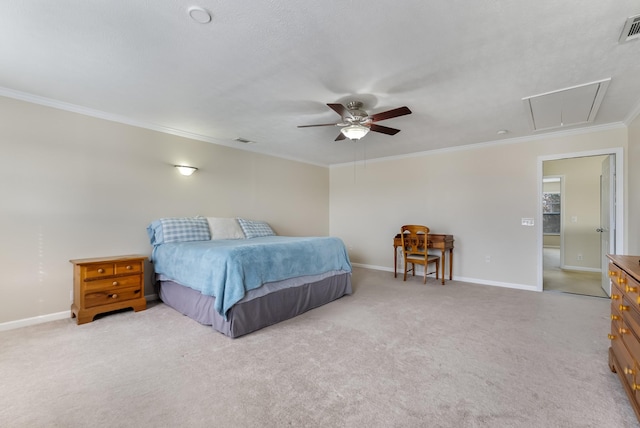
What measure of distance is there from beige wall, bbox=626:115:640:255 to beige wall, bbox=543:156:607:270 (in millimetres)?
2540

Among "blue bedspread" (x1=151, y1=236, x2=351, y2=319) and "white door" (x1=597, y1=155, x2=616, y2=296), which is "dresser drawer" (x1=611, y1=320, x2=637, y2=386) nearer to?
"white door" (x1=597, y1=155, x2=616, y2=296)

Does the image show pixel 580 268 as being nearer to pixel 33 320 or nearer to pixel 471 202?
pixel 471 202

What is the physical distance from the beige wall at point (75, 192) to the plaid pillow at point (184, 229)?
0.31 meters

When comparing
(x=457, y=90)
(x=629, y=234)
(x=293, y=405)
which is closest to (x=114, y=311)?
(x=293, y=405)

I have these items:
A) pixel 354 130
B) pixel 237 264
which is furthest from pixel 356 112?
pixel 237 264

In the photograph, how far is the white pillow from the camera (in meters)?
4.13

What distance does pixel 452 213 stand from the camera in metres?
5.05

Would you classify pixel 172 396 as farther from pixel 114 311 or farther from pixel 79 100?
pixel 79 100

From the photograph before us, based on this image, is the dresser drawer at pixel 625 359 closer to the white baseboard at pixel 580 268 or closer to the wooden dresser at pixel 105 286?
the wooden dresser at pixel 105 286

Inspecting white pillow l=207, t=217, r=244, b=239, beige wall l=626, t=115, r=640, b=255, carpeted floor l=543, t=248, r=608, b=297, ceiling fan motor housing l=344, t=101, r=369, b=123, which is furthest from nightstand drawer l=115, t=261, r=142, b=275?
carpeted floor l=543, t=248, r=608, b=297

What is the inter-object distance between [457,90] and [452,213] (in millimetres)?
2792

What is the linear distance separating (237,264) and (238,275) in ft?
0.33

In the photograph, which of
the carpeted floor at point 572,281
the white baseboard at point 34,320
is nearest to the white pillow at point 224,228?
the white baseboard at point 34,320

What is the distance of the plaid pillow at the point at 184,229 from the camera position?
364 cm
